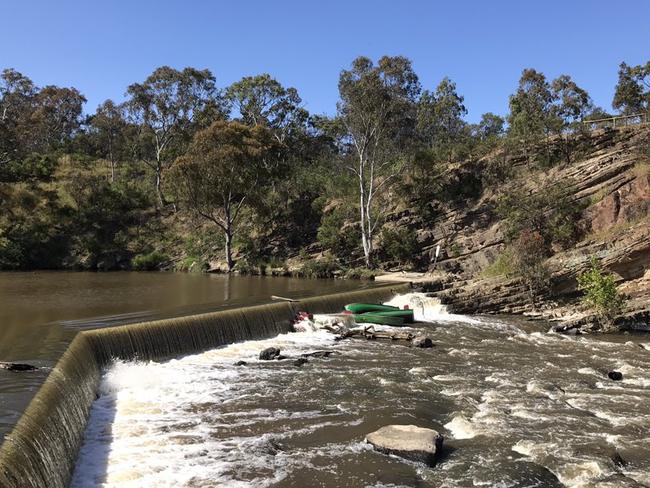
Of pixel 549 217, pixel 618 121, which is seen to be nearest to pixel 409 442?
pixel 549 217

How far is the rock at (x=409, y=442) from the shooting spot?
9266mm

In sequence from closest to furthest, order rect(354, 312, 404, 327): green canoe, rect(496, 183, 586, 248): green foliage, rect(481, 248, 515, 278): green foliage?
rect(354, 312, 404, 327): green canoe, rect(481, 248, 515, 278): green foliage, rect(496, 183, 586, 248): green foliage

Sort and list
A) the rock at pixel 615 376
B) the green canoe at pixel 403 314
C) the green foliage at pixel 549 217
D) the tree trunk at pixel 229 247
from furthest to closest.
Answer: the tree trunk at pixel 229 247, the green foliage at pixel 549 217, the green canoe at pixel 403 314, the rock at pixel 615 376

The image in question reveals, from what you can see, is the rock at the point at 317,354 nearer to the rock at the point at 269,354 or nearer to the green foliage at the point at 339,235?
the rock at the point at 269,354

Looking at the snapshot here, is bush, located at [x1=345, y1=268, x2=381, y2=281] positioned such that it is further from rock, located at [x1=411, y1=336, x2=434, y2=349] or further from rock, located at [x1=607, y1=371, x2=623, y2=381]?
rock, located at [x1=607, y1=371, x2=623, y2=381]

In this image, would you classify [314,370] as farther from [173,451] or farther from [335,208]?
[335,208]

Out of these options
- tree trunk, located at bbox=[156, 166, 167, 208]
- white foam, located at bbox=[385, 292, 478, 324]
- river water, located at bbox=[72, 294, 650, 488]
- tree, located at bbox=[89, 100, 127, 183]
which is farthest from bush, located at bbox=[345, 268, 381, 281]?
tree, located at bbox=[89, 100, 127, 183]

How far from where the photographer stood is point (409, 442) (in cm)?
955

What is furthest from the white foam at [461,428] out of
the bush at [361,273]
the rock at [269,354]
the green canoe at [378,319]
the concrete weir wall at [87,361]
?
the bush at [361,273]

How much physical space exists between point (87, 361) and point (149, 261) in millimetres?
34503

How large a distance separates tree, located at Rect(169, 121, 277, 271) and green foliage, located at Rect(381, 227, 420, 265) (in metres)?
11.8

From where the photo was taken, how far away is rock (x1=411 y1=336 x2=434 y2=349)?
734 inches

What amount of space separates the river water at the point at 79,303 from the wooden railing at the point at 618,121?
23.5 m

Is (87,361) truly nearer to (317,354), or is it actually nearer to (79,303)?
(317,354)
